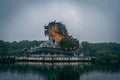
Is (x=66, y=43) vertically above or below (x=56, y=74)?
above

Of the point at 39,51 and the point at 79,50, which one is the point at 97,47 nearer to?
the point at 79,50

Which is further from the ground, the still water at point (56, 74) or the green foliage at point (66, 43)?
the green foliage at point (66, 43)

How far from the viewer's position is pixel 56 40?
92.2m

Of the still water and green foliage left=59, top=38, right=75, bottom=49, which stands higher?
green foliage left=59, top=38, right=75, bottom=49

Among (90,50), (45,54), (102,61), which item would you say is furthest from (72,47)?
(90,50)

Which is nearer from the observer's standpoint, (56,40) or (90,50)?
(56,40)

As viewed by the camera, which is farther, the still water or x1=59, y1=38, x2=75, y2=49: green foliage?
x1=59, y1=38, x2=75, y2=49: green foliage

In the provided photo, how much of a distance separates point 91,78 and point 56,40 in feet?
182

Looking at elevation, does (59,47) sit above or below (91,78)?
above

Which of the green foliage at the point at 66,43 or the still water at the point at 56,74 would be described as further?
the green foliage at the point at 66,43

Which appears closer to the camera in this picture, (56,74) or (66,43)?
(56,74)

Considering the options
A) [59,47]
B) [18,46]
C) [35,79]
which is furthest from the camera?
Result: [18,46]

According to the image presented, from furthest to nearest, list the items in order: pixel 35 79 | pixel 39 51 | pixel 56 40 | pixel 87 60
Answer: pixel 56 40, pixel 39 51, pixel 87 60, pixel 35 79

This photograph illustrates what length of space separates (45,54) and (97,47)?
138 feet
